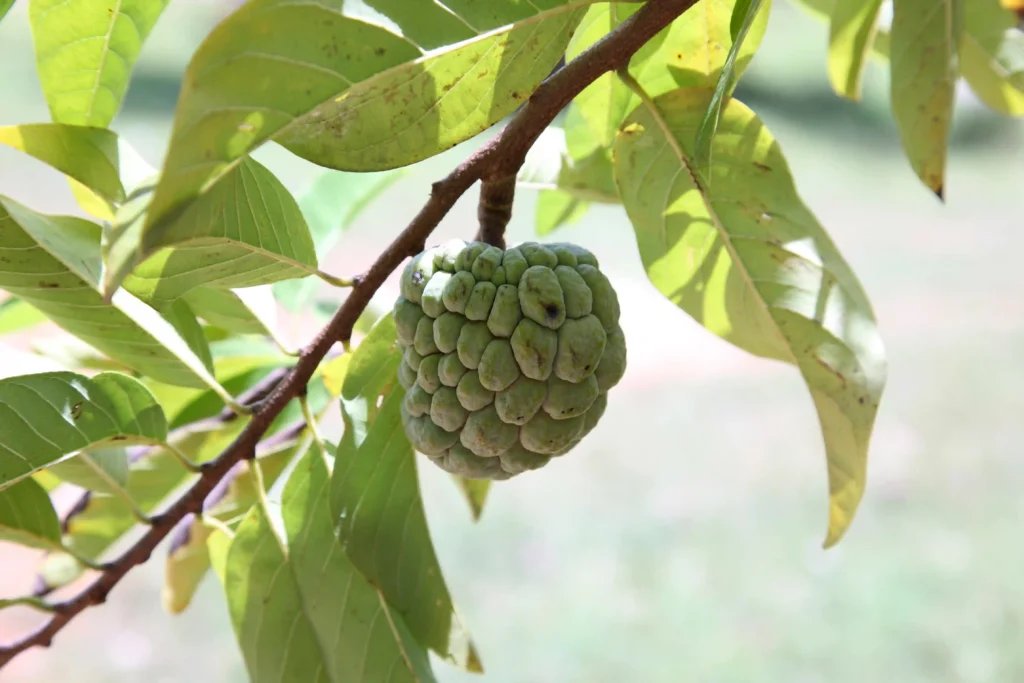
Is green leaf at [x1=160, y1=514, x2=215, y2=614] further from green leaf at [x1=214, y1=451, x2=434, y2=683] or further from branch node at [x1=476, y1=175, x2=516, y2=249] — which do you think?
branch node at [x1=476, y1=175, x2=516, y2=249]

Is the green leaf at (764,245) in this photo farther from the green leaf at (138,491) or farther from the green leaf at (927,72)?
the green leaf at (138,491)

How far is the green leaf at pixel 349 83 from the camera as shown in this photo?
52cm

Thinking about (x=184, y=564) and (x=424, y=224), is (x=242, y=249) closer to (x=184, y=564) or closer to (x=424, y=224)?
(x=424, y=224)

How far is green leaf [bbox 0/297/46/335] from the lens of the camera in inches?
53.4

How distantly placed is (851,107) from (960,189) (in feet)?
7.88

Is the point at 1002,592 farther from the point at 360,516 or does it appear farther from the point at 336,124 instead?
the point at 336,124

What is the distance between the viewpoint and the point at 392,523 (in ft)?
3.22

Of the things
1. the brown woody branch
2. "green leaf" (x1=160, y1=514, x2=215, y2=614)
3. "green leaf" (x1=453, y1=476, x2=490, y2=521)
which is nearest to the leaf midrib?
the brown woody branch

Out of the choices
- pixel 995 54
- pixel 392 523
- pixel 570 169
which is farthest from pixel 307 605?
pixel 995 54

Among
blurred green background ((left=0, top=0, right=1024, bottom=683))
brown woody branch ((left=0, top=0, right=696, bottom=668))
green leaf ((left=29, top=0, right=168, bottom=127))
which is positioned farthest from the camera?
blurred green background ((left=0, top=0, right=1024, bottom=683))

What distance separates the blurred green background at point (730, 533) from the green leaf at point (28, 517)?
5.57 ft

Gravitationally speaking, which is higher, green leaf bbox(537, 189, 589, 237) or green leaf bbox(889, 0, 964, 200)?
green leaf bbox(889, 0, 964, 200)

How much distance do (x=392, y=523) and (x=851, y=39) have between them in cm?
85

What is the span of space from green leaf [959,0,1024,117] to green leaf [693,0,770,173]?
575mm
